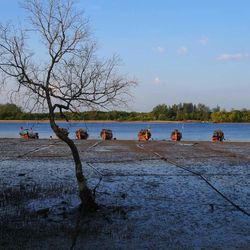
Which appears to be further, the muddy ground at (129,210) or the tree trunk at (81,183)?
the tree trunk at (81,183)

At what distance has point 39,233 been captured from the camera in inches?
335

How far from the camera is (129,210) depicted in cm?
1061

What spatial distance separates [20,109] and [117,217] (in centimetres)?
326

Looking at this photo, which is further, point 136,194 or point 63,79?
point 136,194

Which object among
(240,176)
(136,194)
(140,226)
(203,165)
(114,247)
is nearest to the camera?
(114,247)

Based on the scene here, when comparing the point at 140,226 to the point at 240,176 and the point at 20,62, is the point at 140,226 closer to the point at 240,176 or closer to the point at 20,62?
the point at 20,62

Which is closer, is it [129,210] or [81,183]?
[81,183]

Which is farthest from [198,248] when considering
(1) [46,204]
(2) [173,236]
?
(1) [46,204]

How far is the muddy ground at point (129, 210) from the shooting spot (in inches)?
320

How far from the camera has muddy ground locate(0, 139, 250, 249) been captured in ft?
26.7

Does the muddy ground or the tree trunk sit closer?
the muddy ground

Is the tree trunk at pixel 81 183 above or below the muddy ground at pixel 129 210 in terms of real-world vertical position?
above

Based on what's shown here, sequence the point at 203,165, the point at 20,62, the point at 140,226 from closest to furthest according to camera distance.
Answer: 1. the point at 140,226
2. the point at 20,62
3. the point at 203,165

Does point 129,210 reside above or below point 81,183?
below
